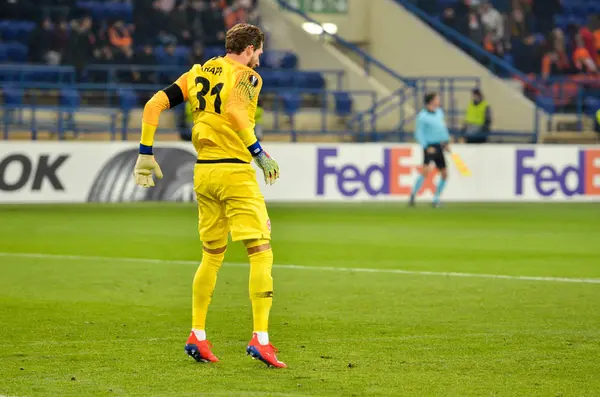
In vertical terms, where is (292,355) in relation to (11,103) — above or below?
below

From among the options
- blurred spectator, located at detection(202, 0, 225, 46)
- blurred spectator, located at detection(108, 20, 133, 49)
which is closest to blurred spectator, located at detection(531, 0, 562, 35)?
blurred spectator, located at detection(202, 0, 225, 46)

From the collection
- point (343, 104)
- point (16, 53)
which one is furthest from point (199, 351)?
point (343, 104)

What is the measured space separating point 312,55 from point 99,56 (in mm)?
5981

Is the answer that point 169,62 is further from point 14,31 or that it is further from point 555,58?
point 555,58

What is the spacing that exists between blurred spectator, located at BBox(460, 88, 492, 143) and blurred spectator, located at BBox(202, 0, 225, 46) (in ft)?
19.9

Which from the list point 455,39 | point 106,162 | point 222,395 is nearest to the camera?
point 222,395

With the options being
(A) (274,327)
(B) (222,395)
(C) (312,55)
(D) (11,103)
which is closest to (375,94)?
(C) (312,55)

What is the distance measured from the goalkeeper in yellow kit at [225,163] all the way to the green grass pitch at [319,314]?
16.8 inches

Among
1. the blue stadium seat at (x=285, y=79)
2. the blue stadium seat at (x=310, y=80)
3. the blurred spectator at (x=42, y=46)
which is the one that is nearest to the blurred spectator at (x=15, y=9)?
the blurred spectator at (x=42, y=46)

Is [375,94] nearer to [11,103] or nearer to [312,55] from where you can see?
[312,55]

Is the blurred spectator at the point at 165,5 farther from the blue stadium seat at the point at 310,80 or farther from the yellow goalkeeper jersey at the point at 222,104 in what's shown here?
the yellow goalkeeper jersey at the point at 222,104

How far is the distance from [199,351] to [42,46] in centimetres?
2159

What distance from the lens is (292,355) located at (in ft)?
26.2

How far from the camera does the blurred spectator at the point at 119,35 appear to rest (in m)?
28.6
